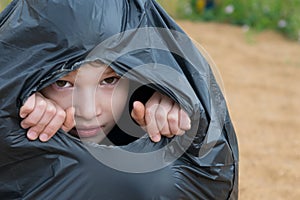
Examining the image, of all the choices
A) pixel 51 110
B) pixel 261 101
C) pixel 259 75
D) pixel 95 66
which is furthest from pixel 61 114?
pixel 259 75

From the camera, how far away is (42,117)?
1.60 meters

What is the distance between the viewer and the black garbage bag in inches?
63.5

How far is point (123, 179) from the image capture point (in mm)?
1688

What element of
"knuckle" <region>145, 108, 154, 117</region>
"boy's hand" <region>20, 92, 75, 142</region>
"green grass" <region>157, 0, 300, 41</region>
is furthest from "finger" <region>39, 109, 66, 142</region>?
"green grass" <region>157, 0, 300, 41</region>

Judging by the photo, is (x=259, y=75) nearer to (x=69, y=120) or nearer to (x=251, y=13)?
(x=251, y=13)

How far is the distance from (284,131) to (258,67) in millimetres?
1433

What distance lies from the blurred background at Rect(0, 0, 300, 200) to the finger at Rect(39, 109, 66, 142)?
57.0 inches

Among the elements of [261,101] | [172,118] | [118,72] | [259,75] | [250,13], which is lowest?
[250,13]

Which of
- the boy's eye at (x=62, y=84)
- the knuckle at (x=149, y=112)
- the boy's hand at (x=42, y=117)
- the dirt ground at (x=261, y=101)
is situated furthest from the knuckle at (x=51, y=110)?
the dirt ground at (x=261, y=101)

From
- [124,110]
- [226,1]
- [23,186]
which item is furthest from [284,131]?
[226,1]

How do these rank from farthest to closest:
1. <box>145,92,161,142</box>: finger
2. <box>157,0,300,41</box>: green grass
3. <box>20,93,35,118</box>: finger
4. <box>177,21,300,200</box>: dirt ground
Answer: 1. <box>157,0,300,41</box>: green grass
2. <box>177,21,300,200</box>: dirt ground
3. <box>145,92,161,142</box>: finger
4. <box>20,93,35,118</box>: finger

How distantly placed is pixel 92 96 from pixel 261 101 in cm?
281

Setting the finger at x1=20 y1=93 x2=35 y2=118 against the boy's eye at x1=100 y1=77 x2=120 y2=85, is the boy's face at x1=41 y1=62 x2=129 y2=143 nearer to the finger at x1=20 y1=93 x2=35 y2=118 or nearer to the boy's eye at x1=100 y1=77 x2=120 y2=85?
the boy's eye at x1=100 y1=77 x2=120 y2=85

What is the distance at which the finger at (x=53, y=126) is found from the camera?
63.7 inches
